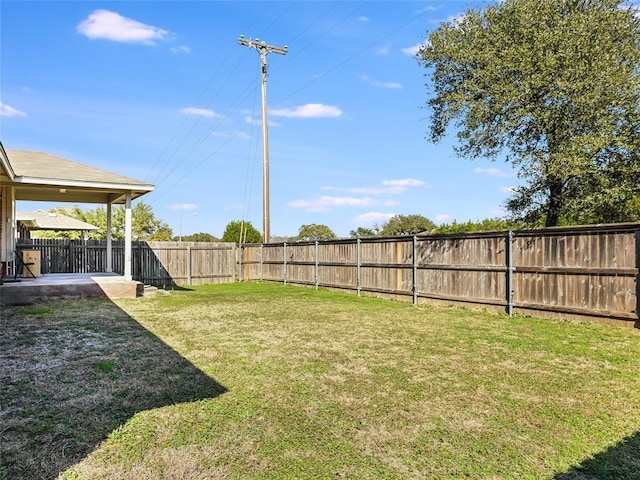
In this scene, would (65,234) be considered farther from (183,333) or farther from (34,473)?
(34,473)

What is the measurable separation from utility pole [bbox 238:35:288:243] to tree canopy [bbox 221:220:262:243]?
7.84 m

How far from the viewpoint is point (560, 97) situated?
9250 millimetres

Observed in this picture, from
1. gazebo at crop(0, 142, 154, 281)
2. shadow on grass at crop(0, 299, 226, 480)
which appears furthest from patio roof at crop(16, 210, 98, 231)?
shadow on grass at crop(0, 299, 226, 480)

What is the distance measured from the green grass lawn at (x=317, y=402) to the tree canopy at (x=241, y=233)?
18.5m

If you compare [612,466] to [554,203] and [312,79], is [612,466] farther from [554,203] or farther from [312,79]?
[312,79]

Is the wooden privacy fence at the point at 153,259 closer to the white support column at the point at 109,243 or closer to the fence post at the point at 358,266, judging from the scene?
the white support column at the point at 109,243

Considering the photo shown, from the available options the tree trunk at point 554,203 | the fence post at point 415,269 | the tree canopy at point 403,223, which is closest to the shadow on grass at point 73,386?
the fence post at point 415,269

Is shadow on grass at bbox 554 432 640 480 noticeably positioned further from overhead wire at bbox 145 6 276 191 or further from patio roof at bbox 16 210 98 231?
patio roof at bbox 16 210 98 231

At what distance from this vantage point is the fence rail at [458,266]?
6.79 meters

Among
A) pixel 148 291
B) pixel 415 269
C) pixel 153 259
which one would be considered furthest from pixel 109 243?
pixel 415 269

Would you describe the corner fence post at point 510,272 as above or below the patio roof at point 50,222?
below

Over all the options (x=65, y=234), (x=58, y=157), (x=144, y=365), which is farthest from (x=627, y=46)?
(x=65, y=234)

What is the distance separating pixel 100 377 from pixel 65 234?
1318 inches

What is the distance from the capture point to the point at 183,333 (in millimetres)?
6156
